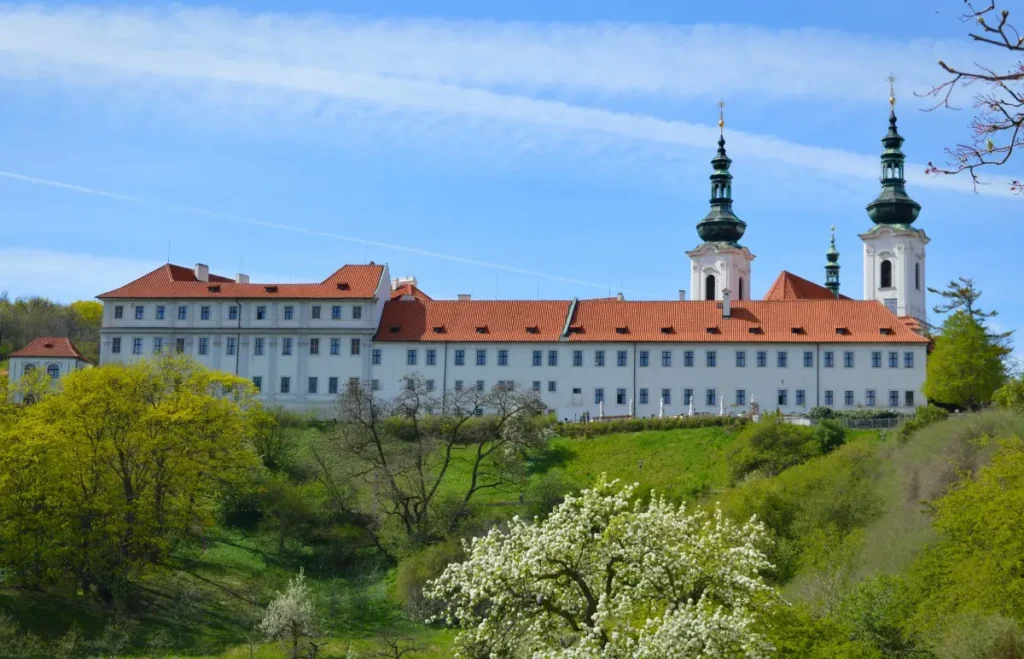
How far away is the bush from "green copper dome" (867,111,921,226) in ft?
106

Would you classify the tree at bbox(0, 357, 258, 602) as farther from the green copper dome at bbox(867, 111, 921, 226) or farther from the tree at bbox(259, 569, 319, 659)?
the green copper dome at bbox(867, 111, 921, 226)

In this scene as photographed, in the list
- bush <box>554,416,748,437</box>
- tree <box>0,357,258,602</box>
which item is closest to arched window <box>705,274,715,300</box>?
bush <box>554,416,748,437</box>

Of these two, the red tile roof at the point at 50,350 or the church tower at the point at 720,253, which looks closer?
the red tile roof at the point at 50,350

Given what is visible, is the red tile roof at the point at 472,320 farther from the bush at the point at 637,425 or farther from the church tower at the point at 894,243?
the church tower at the point at 894,243

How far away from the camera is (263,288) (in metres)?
71.9

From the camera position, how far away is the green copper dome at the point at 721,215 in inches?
3511

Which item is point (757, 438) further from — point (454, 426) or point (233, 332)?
point (233, 332)

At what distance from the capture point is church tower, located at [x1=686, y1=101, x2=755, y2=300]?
8775 centimetres

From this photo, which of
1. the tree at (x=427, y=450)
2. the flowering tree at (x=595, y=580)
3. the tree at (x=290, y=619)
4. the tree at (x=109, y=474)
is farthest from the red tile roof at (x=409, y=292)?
the flowering tree at (x=595, y=580)

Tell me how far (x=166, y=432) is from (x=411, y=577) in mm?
10017

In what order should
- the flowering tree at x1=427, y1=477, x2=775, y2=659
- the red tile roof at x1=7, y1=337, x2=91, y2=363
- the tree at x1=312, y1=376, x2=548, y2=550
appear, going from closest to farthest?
1. the flowering tree at x1=427, y1=477, x2=775, y2=659
2. the tree at x1=312, y1=376, x2=548, y2=550
3. the red tile roof at x1=7, y1=337, x2=91, y2=363

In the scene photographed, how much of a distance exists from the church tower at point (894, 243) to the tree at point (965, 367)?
24.4m

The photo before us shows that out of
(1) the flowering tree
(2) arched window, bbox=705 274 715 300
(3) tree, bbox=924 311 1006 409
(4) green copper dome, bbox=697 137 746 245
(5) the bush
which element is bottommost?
(1) the flowering tree

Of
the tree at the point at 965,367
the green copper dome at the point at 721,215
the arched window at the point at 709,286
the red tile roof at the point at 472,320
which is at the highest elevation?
the green copper dome at the point at 721,215
